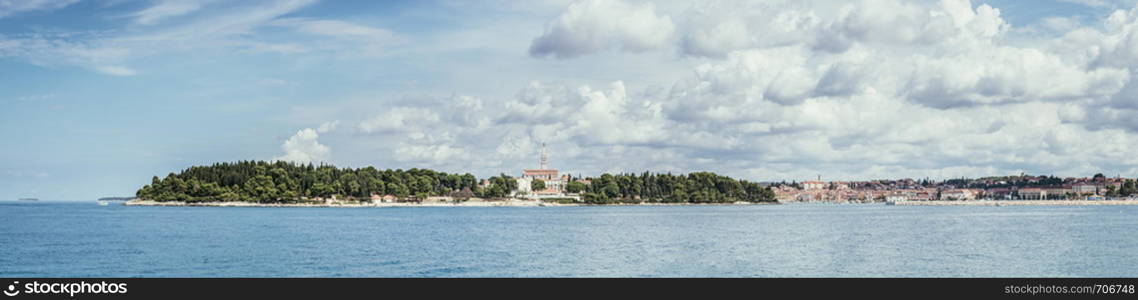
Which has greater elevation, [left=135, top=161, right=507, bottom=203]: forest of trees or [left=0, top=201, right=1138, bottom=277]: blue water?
[left=135, top=161, right=507, bottom=203]: forest of trees

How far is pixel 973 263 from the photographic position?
43.5m

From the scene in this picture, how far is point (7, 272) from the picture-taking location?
1613 inches

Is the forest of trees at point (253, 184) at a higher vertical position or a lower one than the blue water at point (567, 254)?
higher

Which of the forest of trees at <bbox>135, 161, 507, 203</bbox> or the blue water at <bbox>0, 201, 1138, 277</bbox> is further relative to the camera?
the forest of trees at <bbox>135, 161, 507, 203</bbox>

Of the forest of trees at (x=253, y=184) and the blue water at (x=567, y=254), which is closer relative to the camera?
the blue water at (x=567, y=254)

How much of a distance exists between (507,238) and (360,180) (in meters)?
141

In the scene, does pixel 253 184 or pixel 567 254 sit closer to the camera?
pixel 567 254

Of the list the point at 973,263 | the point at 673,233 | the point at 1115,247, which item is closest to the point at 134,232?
the point at 673,233

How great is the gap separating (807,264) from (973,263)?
8.30 metres
